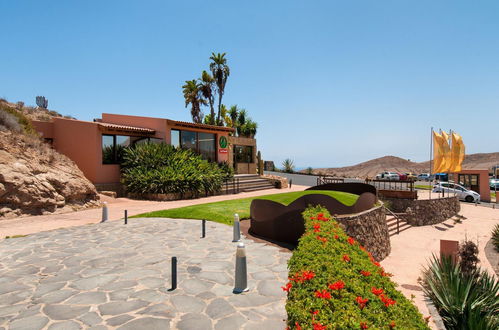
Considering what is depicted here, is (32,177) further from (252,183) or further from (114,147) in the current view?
(252,183)

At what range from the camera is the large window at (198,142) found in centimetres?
2436

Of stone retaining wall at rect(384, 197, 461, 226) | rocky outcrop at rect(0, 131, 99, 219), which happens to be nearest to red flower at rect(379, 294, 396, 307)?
rocky outcrop at rect(0, 131, 99, 219)

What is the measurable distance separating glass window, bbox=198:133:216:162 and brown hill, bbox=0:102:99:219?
1156 cm

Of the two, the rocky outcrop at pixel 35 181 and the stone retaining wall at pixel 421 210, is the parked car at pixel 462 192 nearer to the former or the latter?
the stone retaining wall at pixel 421 210

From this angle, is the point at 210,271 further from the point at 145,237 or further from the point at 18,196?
the point at 18,196

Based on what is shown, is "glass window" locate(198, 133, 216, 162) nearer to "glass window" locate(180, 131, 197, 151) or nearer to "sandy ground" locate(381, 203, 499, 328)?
"glass window" locate(180, 131, 197, 151)

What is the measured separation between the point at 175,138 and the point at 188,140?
4.89 ft

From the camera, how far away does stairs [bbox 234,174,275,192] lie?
24.6 m

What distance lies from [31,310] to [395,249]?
15.6 meters

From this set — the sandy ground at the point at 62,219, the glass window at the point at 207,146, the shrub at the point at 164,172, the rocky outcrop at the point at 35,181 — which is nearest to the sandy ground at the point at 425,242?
the sandy ground at the point at 62,219

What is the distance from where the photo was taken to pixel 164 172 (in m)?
19.0

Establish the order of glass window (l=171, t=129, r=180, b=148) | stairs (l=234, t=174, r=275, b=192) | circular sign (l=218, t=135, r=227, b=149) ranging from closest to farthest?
1. glass window (l=171, t=129, r=180, b=148)
2. stairs (l=234, t=174, r=275, b=192)
3. circular sign (l=218, t=135, r=227, b=149)

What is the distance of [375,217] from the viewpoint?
12.3m

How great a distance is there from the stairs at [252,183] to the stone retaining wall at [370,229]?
42.9 ft
